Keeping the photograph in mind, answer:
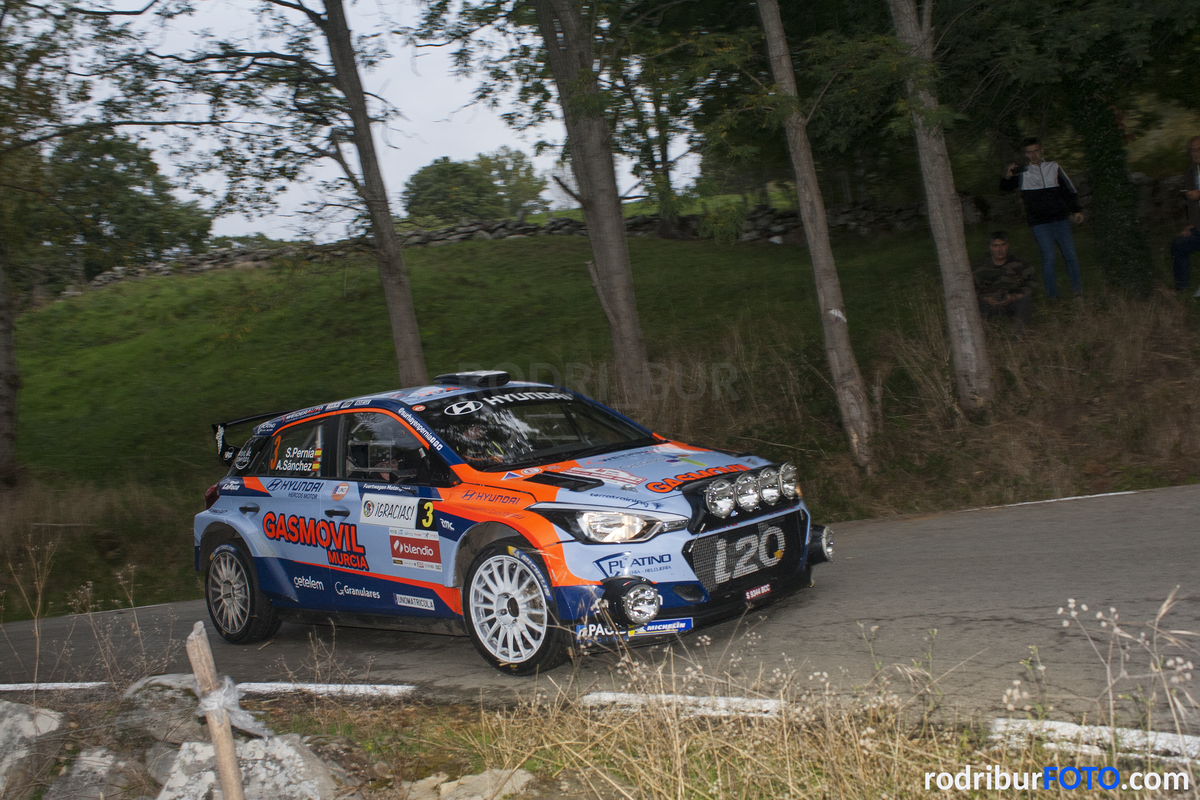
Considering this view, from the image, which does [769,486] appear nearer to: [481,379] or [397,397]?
[481,379]

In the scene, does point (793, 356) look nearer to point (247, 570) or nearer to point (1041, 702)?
point (247, 570)

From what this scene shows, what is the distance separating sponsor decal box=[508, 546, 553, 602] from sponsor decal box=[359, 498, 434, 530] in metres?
0.78

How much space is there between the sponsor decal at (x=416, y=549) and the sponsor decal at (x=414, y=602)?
20 cm

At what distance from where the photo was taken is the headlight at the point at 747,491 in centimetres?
562

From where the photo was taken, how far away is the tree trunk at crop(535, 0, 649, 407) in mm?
12531

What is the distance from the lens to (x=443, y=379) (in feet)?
24.2

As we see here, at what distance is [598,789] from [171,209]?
14075 millimetres

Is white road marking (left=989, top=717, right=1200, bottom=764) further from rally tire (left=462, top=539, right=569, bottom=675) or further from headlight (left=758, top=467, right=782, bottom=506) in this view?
rally tire (left=462, top=539, right=569, bottom=675)

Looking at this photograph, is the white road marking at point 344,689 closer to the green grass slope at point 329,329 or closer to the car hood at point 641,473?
the car hood at point 641,473

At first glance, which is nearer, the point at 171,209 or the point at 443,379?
the point at 443,379

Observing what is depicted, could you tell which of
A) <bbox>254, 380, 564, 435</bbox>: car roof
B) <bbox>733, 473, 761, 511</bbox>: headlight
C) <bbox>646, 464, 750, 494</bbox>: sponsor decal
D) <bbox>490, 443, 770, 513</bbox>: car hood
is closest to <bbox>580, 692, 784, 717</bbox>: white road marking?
<bbox>490, 443, 770, 513</bbox>: car hood

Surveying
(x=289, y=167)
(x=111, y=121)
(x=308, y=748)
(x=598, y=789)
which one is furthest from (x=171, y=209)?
(x=598, y=789)

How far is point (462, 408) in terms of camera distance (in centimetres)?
662

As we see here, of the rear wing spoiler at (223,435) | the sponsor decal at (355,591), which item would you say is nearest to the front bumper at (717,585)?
the sponsor decal at (355,591)
